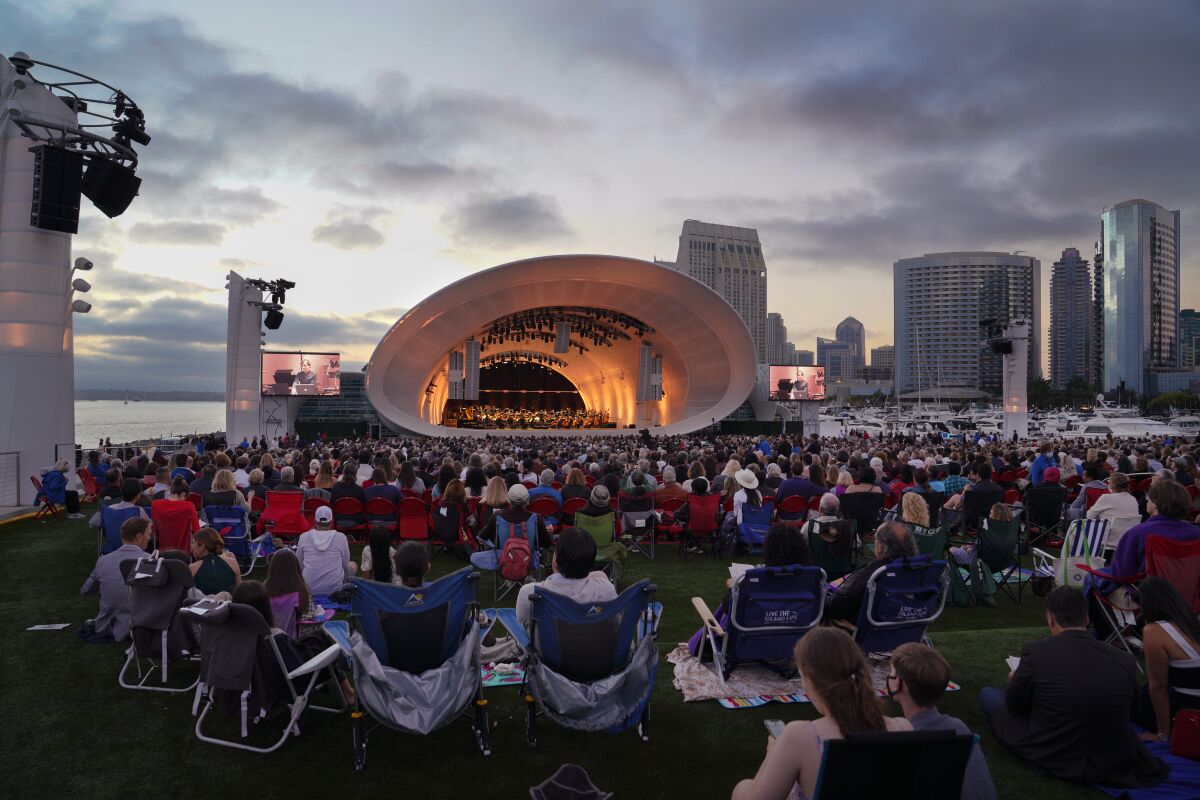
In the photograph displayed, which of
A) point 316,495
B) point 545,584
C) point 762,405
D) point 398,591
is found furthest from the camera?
point 762,405

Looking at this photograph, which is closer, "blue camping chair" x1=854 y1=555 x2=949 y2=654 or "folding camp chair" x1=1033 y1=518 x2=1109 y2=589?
"blue camping chair" x1=854 y1=555 x2=949 y2=654

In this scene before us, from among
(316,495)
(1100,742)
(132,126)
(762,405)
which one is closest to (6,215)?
(132,126)

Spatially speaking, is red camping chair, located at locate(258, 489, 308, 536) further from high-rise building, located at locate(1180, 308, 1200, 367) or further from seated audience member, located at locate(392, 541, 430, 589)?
high-rise building, located at locate(1180, 308, 1200, 367)

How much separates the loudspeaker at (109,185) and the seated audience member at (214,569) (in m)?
11.2

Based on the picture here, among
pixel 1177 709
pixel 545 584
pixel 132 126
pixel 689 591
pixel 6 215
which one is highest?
pixel 132 126

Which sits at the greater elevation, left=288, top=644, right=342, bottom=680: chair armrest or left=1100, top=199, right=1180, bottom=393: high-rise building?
left=1100, top=199, right=1180, bottom=393: high-rise building

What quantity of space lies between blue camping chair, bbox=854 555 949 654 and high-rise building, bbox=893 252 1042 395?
464 ft

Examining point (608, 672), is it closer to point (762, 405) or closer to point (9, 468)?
point (9, 468)

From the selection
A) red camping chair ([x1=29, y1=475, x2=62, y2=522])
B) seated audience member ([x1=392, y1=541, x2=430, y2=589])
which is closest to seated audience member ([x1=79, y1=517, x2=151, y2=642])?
seated audience member ([x1=392, y1=541, x2=430, y2=589])

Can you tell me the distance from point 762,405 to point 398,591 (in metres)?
42.2

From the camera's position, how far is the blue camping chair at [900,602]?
445cm

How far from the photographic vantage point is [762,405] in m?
44.2

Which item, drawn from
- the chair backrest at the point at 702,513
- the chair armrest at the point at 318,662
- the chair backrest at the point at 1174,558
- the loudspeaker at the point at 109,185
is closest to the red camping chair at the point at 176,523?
the chair armrest at the point at 318,662

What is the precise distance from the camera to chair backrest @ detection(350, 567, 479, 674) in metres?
3.66
